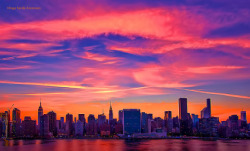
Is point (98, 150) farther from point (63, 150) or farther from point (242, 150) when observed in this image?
point (242, 150)

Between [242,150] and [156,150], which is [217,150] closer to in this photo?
[242,150]

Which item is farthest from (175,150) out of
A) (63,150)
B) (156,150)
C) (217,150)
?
(63,150)

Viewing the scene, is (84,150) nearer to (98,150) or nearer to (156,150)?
(98,150)

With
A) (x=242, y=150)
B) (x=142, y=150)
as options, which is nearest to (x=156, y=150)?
(x=142, y=150)

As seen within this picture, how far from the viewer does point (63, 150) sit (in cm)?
13012

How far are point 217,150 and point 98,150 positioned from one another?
4823 cm

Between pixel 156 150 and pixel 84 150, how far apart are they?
30.1 meters

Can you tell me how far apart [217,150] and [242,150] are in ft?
32.0

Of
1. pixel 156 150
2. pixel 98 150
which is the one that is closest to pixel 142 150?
pixel 156 150

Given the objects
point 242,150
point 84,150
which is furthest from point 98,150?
point 242,150

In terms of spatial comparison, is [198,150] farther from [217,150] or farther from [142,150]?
[142,150]

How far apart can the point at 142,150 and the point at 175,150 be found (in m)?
13.1

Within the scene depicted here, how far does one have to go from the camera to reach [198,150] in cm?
12450

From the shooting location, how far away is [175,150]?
123625 mm
